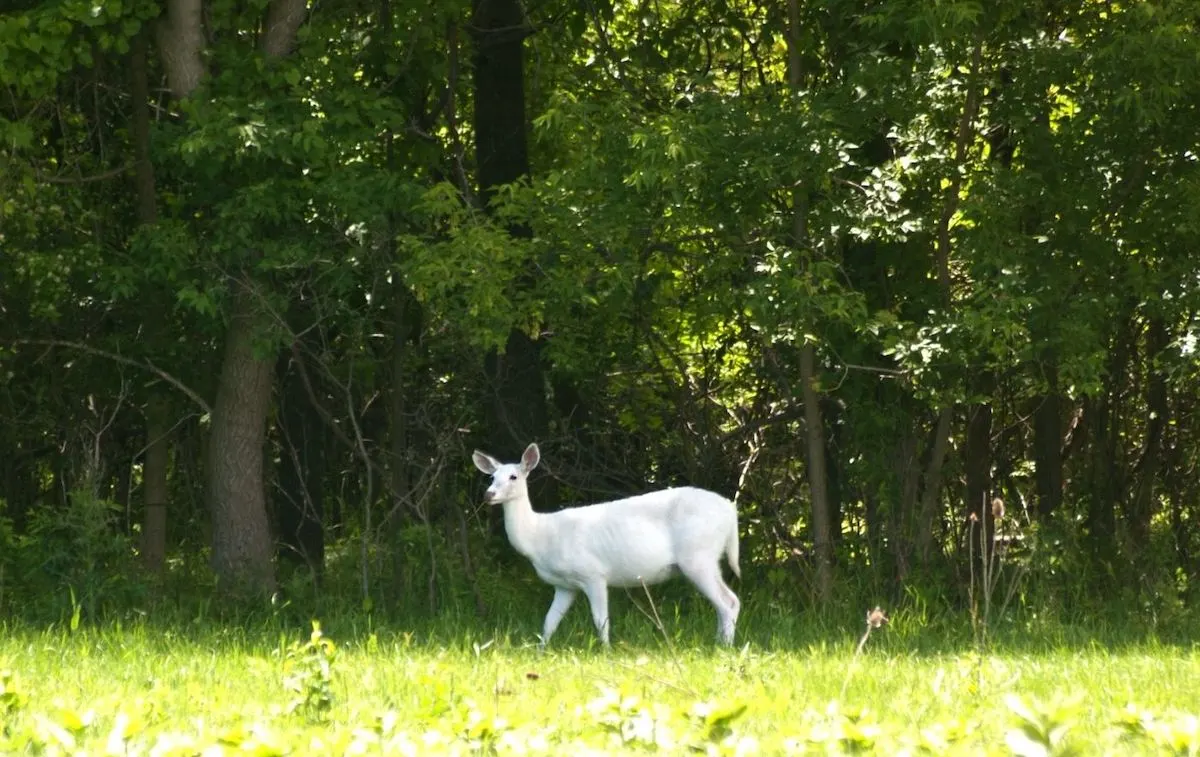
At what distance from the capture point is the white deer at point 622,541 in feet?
38.7

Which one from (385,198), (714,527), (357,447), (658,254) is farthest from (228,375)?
(714,527)

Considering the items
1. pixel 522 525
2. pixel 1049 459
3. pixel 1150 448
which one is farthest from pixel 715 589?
pixel 1150 448

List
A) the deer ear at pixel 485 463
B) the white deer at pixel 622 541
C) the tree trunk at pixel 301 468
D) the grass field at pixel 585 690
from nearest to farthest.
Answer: the grass field at pixel 585 690 → the white deer at pixel 622 541 → the deer ear at pixel 485 463 → the tree trunk at pixel 301 468

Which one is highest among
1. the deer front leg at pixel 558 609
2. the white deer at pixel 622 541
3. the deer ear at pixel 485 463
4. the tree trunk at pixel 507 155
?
the tree trunk at pixel 507 155

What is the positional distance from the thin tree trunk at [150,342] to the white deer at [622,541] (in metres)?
4.29

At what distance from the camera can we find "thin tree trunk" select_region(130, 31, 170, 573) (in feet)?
49.5

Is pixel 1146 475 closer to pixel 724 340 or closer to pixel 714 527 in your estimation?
pixel 724 340

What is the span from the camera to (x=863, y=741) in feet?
17.8

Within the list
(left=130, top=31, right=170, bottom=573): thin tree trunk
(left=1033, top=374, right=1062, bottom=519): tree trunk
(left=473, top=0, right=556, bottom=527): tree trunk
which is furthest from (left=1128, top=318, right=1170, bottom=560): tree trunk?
(left=130, top=31, right=170, bottom=573): thin tree trunk

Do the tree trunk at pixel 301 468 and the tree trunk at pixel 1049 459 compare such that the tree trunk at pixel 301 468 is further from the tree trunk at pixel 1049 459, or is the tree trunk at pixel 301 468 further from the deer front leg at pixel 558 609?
the tree trunk at pixel 1049 459

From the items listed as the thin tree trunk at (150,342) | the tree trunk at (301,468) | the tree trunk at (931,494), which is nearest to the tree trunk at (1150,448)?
the tree trunk at (931,494)

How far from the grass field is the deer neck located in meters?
0.55

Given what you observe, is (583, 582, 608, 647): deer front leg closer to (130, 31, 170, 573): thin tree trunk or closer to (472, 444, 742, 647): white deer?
(472, 444, 742, 647): white deer

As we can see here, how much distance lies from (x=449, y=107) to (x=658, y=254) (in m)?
2.61
